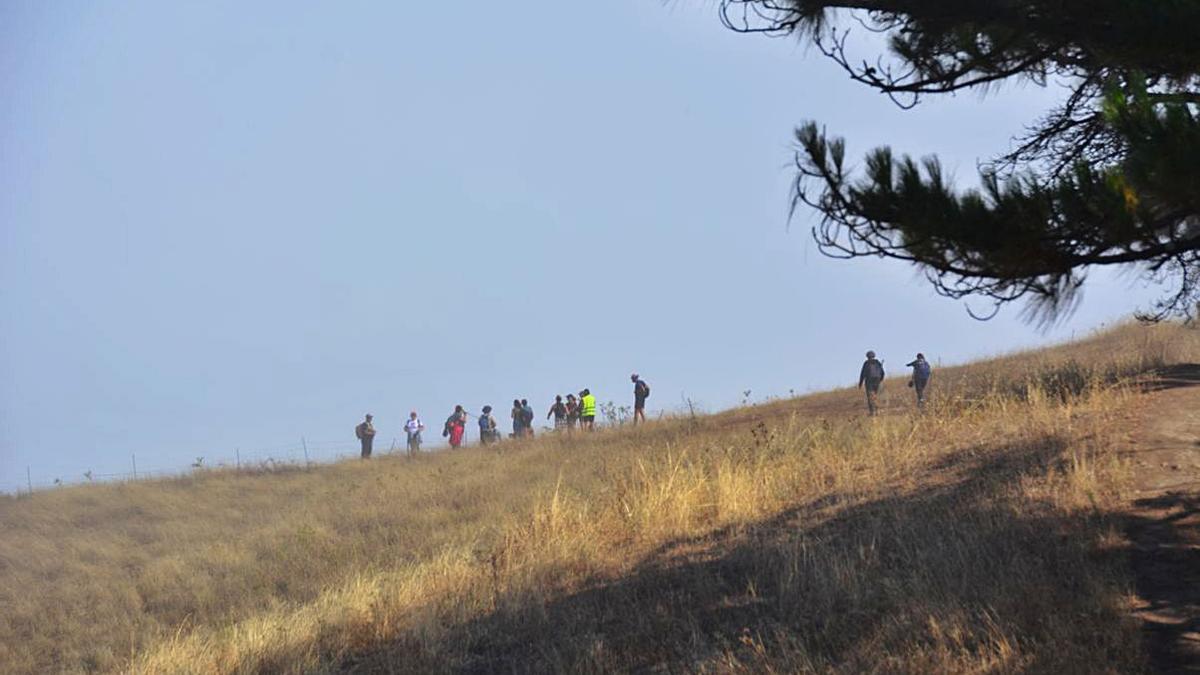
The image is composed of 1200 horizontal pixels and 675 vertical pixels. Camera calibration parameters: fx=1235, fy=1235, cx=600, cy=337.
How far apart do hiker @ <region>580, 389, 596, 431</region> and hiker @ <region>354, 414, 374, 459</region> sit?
21.1 feet

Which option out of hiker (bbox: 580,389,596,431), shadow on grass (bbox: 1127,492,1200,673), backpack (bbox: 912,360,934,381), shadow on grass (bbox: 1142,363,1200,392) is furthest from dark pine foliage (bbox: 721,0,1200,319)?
hiker (bbox: 580,389,596,431)

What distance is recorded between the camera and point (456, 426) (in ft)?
107

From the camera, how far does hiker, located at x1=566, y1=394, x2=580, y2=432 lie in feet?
100

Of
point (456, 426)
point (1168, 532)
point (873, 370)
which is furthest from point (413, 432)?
point (1168, 532)

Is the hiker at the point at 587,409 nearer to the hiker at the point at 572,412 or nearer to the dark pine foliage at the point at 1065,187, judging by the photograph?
the hiker at the point at 572,412

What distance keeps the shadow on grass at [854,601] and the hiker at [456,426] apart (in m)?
23.0

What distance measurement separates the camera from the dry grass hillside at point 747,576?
6.63 metres

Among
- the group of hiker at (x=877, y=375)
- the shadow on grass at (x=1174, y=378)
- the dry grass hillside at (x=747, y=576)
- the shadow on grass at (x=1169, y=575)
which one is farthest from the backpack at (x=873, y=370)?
the shadow on grass at (x=1169, y=575)

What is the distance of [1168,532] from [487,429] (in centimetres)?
2556

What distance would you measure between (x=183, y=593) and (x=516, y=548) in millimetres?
9388

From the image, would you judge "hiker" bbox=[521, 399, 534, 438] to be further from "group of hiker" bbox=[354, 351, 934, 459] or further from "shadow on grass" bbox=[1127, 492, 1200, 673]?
"shadow on grass" bbox=[1127, 492, 1200, 673]

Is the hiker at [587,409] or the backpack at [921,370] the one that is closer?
the backpack at [921,370]

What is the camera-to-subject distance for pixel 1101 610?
20.7ft

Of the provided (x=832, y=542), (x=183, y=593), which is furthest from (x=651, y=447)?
(x=832, y=542)
